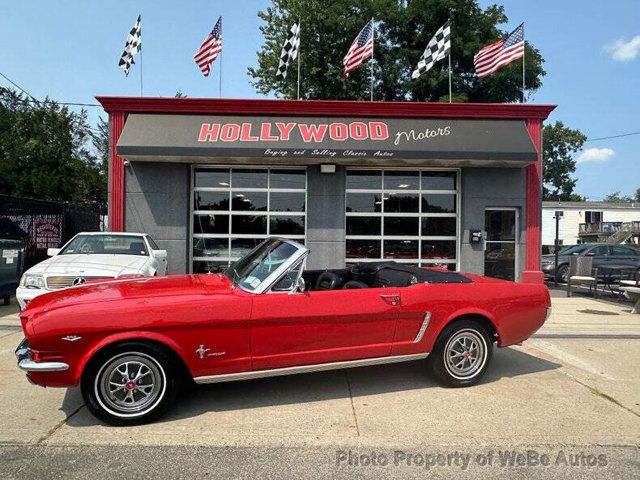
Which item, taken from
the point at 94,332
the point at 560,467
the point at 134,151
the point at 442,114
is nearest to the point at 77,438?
the point at 94,332

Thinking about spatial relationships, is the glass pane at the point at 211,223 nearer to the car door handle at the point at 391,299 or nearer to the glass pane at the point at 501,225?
the glass pane at the point at 501,225

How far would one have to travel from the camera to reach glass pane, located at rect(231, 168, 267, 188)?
12445 mm

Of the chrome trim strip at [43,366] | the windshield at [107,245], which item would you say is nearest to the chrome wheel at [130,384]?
the chrome trim strip at [43,366]

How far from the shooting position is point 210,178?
1245 cm

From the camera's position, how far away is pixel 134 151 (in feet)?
36.2

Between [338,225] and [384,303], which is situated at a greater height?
[338,225]

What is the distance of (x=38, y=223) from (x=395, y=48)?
2271 centimetres

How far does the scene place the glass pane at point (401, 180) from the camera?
12.6 m

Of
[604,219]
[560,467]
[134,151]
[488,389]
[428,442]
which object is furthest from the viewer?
[604,219]

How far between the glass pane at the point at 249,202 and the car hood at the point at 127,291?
7.43 meters

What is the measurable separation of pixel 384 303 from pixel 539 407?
1684 millimetres

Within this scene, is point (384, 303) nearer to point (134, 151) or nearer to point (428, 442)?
point (428, 442)

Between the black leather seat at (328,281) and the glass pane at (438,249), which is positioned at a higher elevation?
the glass pane at (438,249)

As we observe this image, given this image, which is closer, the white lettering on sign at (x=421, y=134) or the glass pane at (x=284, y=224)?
the white lettering on sign at (x=421, y=134)
